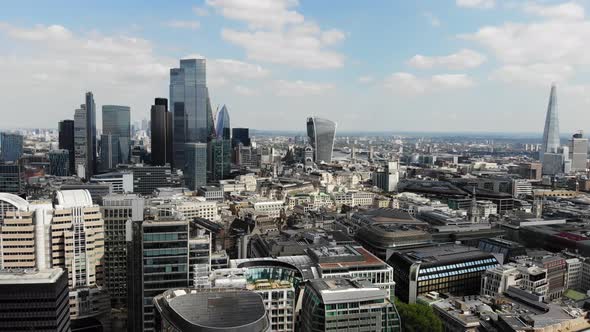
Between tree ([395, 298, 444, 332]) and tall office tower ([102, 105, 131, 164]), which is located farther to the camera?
tall office tower ([102, 105, 131, 164])

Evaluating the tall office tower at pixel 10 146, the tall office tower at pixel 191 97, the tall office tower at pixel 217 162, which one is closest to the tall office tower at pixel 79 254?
the tall office tower at pixel 217 162

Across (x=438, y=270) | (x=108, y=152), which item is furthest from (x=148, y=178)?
(x=438, y=270)

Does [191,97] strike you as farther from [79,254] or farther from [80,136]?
[79,254]

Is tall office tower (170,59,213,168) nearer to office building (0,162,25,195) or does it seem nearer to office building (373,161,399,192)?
office building (373,161,399,192)

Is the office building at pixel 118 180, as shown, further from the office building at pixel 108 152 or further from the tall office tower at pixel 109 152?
the office building at pixel 108 152

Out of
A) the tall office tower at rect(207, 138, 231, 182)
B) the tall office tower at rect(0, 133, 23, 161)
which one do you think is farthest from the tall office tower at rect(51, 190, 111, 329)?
the tall office tower at rect(0, 133, 23, 161)

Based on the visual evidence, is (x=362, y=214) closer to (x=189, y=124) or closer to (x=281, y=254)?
(x=281, y=254)

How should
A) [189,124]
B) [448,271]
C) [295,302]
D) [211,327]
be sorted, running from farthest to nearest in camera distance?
[189,124], [448,271], [295,302], [211,327]

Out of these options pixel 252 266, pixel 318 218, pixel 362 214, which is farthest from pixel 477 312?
pixel 318 218
